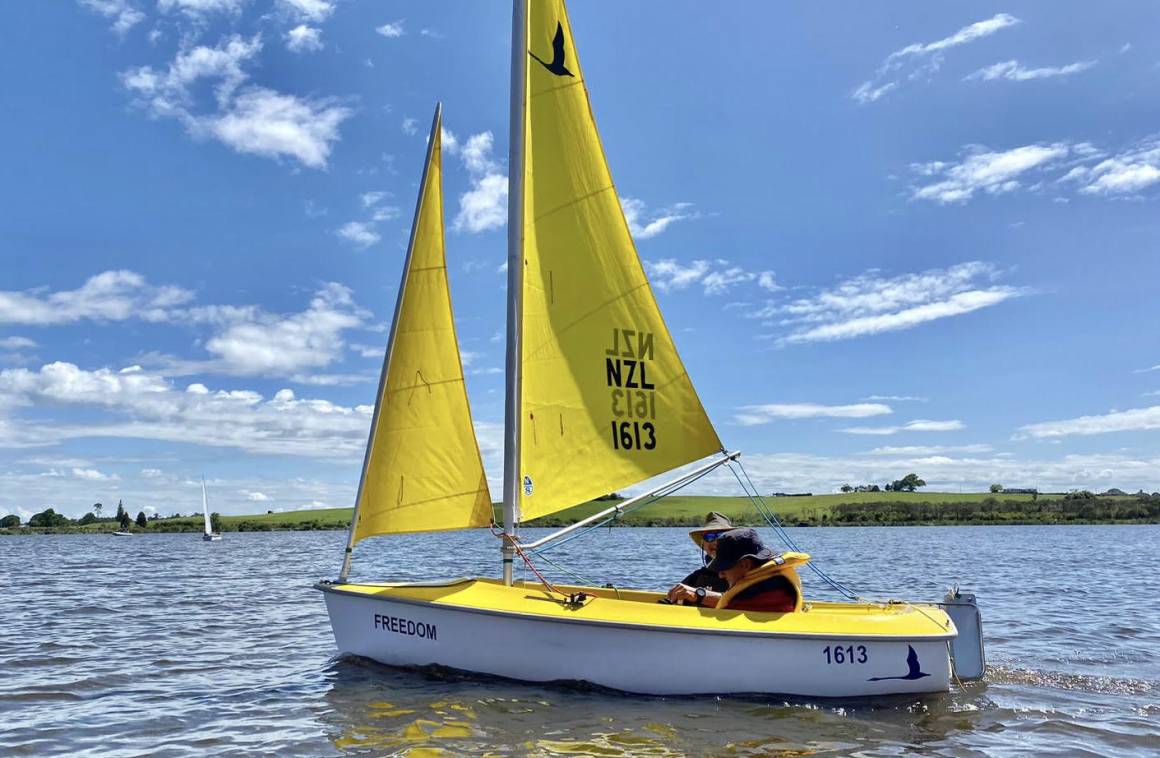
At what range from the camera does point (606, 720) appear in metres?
9.31

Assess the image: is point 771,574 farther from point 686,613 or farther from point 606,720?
point 606,720

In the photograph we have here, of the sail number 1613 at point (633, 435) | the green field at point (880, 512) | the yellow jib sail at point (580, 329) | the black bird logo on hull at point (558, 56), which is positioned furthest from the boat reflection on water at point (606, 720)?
the green field at point (880, 512)

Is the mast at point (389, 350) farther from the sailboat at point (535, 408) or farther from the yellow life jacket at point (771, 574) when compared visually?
the yellow life jacket at point (771, 574)

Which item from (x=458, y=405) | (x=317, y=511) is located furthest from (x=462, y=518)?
(x=317, y=511)

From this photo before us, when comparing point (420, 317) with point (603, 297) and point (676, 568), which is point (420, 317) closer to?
point (603, 297)

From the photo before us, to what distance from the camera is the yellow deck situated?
9633mm

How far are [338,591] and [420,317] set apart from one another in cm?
410

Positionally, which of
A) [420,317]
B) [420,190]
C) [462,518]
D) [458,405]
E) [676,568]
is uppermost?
[420,190]

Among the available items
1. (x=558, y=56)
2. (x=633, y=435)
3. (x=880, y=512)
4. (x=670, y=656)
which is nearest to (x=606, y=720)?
(x=670, y=656)

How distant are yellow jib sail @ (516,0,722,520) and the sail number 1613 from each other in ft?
0.05

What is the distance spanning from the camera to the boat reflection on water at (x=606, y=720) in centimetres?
858

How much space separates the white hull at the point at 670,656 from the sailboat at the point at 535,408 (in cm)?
5

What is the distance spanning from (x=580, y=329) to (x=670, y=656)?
4793 mm

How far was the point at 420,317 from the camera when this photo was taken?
12.1 meters
